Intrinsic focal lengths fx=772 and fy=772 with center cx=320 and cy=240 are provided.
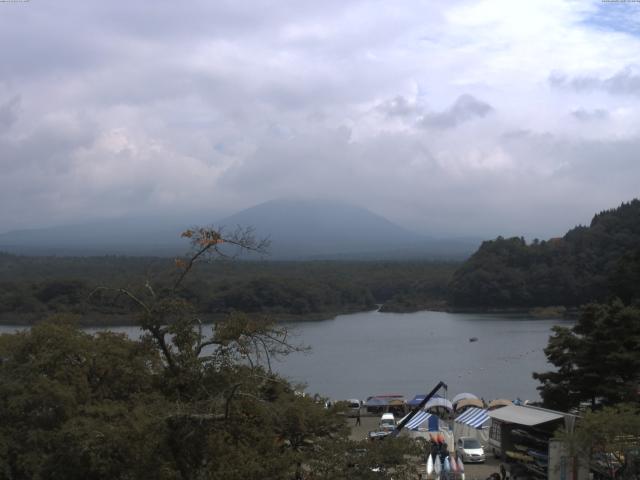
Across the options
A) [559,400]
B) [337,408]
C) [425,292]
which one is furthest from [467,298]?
[337,408]

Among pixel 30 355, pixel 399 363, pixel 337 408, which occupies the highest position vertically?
pixel 30 355

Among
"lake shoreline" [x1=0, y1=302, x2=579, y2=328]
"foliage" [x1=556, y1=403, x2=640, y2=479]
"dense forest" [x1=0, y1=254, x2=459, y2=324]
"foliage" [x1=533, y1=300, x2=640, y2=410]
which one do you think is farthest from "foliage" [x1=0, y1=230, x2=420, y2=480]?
"lake shoreline" [x1=0, y1=302, x2=579, y2=328]

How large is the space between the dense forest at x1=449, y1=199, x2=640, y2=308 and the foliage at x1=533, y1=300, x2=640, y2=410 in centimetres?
2871

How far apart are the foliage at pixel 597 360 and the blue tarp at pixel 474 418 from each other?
1.11 metres

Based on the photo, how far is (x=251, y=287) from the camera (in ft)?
124

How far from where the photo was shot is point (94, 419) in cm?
566

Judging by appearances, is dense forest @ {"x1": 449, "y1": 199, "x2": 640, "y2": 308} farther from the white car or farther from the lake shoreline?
the white car

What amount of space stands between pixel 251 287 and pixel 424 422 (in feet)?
83.6

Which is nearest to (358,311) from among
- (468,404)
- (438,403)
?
(468,404)

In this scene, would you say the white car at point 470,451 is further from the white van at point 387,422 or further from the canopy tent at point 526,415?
the white van at point 387,422

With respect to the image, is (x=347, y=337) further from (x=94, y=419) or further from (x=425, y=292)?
(x=94, y=419)

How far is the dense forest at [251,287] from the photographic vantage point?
34.6 m

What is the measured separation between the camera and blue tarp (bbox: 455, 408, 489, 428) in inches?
498

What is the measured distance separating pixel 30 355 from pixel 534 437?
6035 mm
